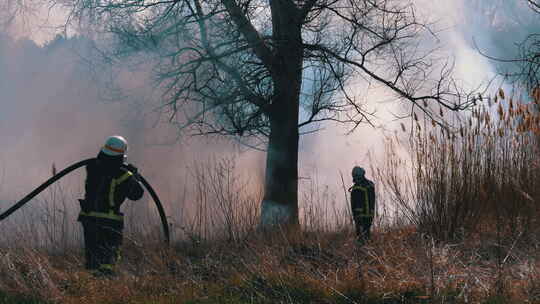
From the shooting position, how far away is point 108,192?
5727 mm

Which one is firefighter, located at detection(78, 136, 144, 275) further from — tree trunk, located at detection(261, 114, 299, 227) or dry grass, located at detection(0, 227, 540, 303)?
tree trunk, located at detection(261, 114, 299, 227)

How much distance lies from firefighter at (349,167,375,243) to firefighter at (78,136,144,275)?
2.87 metres

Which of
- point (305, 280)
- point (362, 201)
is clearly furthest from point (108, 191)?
point (362, 201)

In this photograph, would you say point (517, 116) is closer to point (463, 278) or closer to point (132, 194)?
point (463, 278)

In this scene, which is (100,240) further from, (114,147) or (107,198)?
(114,147)

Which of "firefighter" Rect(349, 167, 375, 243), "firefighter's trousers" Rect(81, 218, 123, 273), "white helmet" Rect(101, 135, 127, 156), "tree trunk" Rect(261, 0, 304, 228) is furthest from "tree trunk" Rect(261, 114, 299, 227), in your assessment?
"white helmet" Rect(101, 135, 127, 156)

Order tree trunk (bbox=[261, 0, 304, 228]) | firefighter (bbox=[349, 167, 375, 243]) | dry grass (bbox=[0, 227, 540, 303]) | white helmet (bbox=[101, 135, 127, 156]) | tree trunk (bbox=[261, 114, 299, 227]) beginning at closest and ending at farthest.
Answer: dry grass (bbox=[0, 227, 540, 303]), white helmet (bbox=[101, 135, 127, 156]), firefighter (bbox=[349, 167, 375, 243]), tree trunk (bbox=[261, 0, 304, 228]), tree trunk (bbox=[261, 114, 299, 227])

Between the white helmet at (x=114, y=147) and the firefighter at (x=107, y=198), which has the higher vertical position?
the white helmet at (x=114, y=147)

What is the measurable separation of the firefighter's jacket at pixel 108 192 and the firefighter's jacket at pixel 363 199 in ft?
9.51

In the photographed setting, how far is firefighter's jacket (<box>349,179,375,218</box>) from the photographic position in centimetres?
743

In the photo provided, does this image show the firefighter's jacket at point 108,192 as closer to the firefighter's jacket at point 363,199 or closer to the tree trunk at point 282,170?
the firefighter's jacket at point 363,199

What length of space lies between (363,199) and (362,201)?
0.03 meters

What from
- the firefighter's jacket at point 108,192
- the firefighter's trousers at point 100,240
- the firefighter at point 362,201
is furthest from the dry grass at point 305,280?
the firefighter at point 362,201

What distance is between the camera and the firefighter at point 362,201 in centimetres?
737
